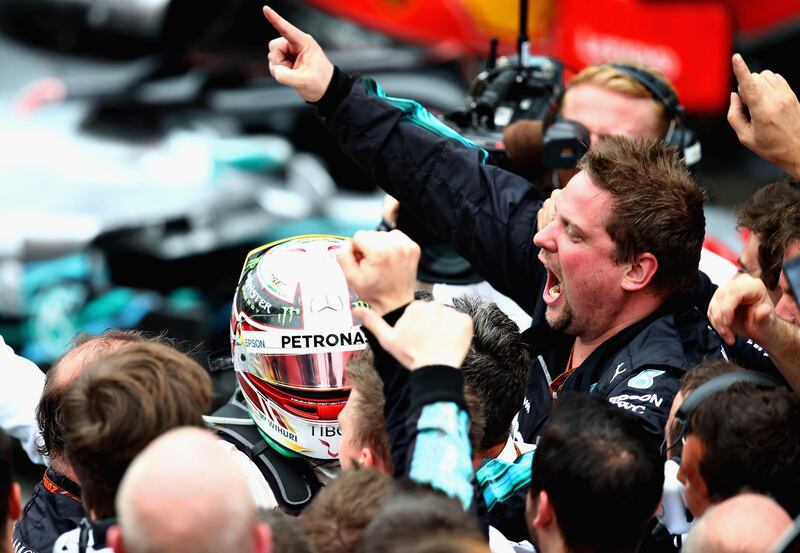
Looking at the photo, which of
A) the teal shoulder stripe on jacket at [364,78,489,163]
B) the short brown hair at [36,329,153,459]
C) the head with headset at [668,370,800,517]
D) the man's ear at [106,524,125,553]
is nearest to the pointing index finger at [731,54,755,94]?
the head with headset at [668,370,800,517]

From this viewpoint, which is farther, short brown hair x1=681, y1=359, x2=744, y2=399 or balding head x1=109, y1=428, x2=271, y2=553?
short brown hair x1=681, y1=359, x2=744, y2=399

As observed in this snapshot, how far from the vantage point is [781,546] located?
5.87 feet

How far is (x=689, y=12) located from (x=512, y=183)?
5.07m

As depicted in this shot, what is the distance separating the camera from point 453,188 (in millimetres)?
3062

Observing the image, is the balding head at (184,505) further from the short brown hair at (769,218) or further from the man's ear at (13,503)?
the short brown hair at (769,218)

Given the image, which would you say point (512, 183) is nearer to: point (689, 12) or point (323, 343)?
point (323, 343)

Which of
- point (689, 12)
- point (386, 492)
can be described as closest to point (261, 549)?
point (386, 492)

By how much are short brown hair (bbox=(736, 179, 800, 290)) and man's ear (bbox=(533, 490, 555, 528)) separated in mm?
1132

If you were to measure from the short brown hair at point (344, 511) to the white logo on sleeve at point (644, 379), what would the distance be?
2.71ft

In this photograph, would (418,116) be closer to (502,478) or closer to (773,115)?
(773,115)

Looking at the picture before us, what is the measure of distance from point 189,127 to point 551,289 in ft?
13.0

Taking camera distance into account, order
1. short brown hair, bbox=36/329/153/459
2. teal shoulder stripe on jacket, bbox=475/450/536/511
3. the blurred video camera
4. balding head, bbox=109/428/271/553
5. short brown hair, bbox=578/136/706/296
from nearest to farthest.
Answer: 1. balding head, bbox=109/428/271/553
2. teal shoulder stripe on jacket, bbox=475/450/536/511
3. short brown hair, bbox=36/329/153/459
4. short brown hair, bbox=578/136/706/296
5. the blurred video camera

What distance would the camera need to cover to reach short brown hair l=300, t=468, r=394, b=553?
191cm

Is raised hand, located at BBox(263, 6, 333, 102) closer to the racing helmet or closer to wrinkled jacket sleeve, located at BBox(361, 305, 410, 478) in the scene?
the racing helmet
